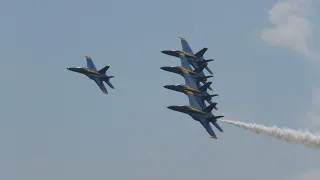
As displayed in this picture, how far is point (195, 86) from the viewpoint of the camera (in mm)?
171375

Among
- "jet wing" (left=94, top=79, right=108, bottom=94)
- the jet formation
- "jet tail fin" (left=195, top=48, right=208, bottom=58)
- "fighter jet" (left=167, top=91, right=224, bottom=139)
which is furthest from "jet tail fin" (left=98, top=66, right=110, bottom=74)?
"fighter jet" (left=167, top=91, right=224, bottom=139)

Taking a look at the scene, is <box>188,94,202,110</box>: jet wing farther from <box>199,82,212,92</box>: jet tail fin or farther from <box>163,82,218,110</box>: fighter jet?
<box>199,82,212,92</box>: jet tail fin

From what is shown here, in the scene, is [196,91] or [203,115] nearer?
[203,115]

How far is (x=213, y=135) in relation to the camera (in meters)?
158

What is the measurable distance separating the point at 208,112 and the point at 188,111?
218 inches

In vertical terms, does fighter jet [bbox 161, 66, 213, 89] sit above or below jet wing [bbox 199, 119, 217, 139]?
above

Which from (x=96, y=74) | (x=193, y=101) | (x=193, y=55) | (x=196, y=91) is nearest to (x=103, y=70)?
(x=96, y=74)

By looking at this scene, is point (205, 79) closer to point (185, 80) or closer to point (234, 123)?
point (185, 80)

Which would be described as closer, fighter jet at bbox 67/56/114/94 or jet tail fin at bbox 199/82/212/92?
jet tail fin at bbox 199/82/212/92

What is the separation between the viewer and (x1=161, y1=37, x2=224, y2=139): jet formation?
513ft

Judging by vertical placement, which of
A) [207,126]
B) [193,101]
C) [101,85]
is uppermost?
[101,85]

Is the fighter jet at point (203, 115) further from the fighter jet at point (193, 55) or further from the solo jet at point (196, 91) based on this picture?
the fighter jet at point (193, 55)

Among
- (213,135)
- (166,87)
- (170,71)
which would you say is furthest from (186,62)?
(213,135)

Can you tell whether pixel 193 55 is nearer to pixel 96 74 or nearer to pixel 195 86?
pixel 195 86
